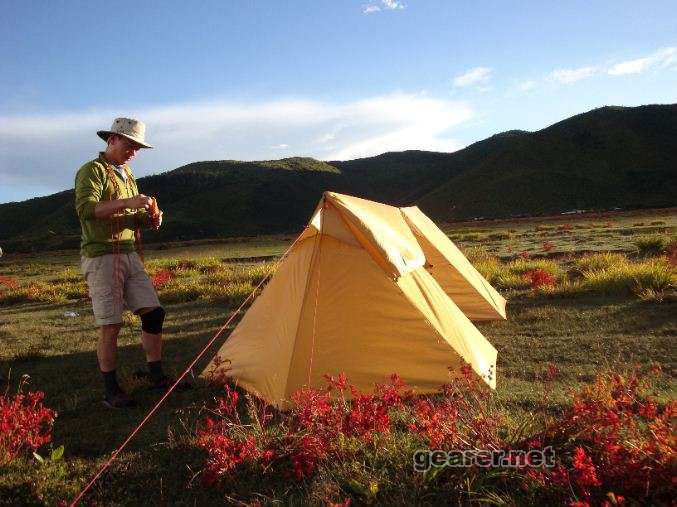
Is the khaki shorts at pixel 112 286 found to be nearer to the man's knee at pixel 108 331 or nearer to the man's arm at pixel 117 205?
the man's knee at pixel 108 331

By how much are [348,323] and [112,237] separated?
7.44ft

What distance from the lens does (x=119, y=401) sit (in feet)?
15.9

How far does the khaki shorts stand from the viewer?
4.64m

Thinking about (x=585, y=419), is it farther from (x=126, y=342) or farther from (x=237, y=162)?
(x=237, y=162)

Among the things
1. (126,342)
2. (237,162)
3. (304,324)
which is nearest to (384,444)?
(304,324)

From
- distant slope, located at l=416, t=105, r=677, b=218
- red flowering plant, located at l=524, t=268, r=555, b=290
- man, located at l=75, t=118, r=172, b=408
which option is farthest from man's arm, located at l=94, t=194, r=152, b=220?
distant slope, located at l=416, t=105, r=677, b=218

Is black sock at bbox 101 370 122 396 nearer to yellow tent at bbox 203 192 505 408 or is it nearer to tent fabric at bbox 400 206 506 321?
yellow tent at bbox 203 192 505 408

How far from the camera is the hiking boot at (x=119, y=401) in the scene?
190 inches

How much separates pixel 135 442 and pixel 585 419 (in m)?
3.23

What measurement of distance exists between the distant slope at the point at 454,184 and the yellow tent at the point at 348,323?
178ft

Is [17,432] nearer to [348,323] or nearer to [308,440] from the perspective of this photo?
[308,440]

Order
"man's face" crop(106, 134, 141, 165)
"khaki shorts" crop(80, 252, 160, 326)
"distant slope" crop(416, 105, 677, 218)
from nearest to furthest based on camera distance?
"khaki shorts" crop(80, 252, 160, 326) → "man's face" crop(106, 134, 141, 165) → "distant slope" crop(416, 105, 677, 218)

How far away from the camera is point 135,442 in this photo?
4109mm

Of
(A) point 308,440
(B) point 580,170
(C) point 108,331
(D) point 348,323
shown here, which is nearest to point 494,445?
(A) point 308,440
